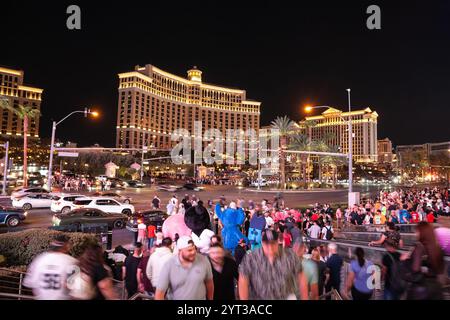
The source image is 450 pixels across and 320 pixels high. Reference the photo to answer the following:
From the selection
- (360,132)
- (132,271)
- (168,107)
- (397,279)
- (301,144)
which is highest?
(168,107)

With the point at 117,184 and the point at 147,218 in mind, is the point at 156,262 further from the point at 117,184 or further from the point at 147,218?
the point at 117,184

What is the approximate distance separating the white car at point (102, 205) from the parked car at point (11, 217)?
329cm

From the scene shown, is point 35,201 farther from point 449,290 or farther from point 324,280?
point 449,290

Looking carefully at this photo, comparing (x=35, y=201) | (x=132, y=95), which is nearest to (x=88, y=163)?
(x=35, y=201)

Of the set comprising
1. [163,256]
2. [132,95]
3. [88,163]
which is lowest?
[163,256]

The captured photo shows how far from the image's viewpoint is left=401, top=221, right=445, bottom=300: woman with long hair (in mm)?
3930

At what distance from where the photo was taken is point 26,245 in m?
9.31

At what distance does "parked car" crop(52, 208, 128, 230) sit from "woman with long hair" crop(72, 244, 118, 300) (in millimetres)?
12723

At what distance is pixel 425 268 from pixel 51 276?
535 cm

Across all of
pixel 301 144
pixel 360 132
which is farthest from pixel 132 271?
pixel 360 132

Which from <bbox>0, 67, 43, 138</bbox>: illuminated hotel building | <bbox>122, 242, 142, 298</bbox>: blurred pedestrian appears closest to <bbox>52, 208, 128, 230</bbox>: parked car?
<bbox>122, 242, 142, 298</bbox>: blurred pedestrian

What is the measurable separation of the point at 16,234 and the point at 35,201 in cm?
1656
